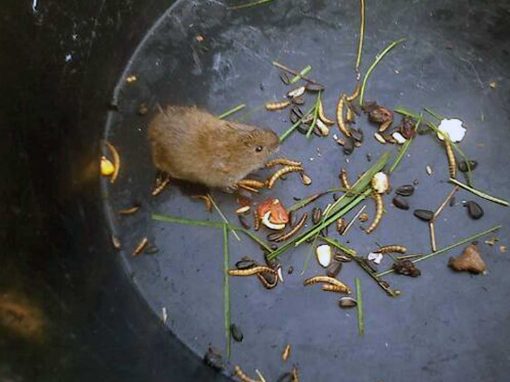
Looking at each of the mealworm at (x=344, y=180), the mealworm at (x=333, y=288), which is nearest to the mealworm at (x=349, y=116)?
the mealworm at (x=344, y=180)

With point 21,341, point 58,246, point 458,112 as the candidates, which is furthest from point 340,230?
point 21,341

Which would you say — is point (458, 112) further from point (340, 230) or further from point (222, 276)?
point (222, 276)

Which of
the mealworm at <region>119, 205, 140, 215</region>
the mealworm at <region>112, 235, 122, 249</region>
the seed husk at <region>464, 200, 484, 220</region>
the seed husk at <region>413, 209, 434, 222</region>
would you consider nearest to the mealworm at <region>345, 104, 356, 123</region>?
the seed husk at <region>413, 209, 434, 222</region>

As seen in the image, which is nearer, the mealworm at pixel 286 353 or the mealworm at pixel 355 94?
the mealworm at pixel 286 353

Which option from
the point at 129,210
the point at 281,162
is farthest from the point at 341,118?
the point at 129,210

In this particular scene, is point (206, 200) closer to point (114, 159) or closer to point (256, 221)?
point (256, 221)

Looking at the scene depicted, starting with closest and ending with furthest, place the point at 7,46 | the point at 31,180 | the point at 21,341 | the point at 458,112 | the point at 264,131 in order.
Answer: the point at 21,341 < the point at 7,46 < the point at 31,180 < the point at 264,131 < the point at 458,112

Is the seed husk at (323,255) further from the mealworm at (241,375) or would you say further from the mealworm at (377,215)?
the mealworm at (241,375)
